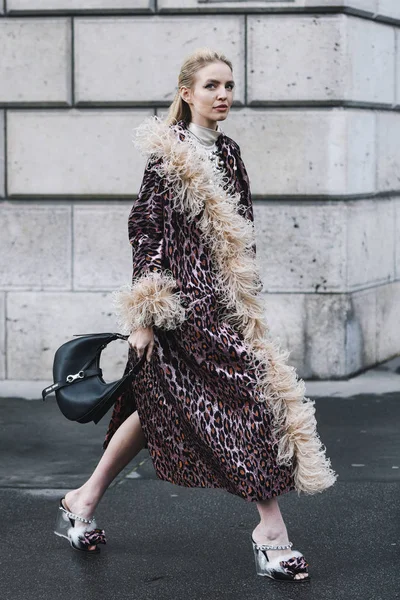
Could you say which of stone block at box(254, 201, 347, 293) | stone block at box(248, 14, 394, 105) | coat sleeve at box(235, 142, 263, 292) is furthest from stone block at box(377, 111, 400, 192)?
coat sleeve at box(235, 142, 263, 292)

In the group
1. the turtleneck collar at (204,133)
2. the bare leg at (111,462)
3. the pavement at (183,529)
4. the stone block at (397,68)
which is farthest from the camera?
the stone block at (397,68)

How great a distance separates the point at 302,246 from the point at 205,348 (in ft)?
13.4

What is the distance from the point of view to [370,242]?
28.8ft

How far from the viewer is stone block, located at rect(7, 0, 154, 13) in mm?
8289

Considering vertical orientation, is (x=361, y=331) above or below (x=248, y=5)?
below

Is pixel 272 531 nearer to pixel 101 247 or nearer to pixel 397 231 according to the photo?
pixel 101 247

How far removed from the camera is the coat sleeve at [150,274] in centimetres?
424

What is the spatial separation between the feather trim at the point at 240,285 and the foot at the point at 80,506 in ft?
2.59

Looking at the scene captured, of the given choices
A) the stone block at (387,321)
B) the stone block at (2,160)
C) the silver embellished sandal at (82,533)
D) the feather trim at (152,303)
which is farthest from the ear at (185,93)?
the stone block at (387,321)

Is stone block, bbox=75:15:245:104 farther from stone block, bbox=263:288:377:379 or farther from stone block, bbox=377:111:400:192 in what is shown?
stone block, bbox=263:288:377:379

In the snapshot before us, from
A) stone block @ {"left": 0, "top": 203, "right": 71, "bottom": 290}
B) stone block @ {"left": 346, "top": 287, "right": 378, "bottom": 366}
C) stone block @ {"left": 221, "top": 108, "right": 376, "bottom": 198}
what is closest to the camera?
stone block @ {"left": 221, "top": 108, "right": 376, "bottom": 198}

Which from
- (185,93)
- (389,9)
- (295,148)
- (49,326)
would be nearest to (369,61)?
(389,9)

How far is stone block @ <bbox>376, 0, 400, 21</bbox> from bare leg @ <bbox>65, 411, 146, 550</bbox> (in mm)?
5081

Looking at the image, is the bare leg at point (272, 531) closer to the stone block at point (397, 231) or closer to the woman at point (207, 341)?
the woman at point (207, 341)
